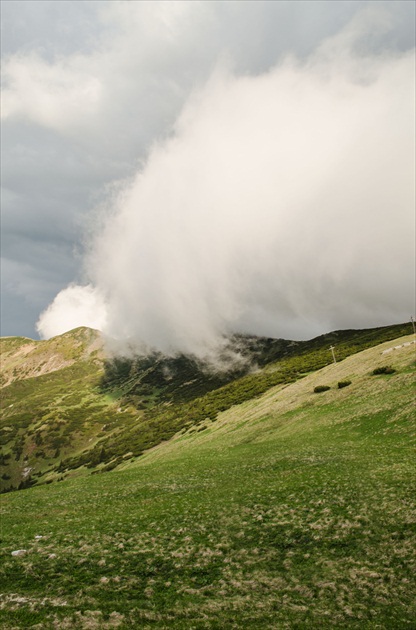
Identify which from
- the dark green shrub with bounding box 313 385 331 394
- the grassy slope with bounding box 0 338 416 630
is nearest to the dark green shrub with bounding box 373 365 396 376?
the dark green shrub with bounding box 313 385 331 394

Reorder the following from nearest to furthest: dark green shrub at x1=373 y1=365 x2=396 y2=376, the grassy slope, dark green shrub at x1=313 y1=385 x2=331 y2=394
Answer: the grassy slope → dark green shrub at x1=373 y1=365 x2=396 y2=376 → dark green shrub at x1=313 y1=385 x2=331 y2=394

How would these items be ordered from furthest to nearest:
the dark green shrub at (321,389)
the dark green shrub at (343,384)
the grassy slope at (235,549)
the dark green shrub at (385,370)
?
the dark green shrub at (321,389) < the dark green shrub at (343,384) < the dark green shrub at (385,370) < the grassy slope at (235,549)

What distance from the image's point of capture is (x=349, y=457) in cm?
3369

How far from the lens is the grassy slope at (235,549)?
12.2 metres

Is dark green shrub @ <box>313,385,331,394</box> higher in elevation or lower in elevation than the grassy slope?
lower

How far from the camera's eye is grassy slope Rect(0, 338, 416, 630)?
12156 millimetres

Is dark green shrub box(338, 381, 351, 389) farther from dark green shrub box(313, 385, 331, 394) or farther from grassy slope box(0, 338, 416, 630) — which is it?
grassy slope box(0, 338, 416, 630)

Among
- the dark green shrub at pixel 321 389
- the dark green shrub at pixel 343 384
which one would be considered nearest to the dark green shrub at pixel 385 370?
the dark green shrub at pixel 343 384

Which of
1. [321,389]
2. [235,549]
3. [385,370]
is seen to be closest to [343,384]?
[321,389]

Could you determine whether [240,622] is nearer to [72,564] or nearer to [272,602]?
[272,602]

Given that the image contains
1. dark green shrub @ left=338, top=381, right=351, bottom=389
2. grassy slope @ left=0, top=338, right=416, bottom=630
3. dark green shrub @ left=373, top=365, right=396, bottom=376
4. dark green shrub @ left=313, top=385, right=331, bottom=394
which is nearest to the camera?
grassy slope @ left=0, top=338, right=416, bottom=630

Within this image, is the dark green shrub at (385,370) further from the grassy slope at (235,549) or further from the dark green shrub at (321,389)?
the grassy slope at (235,549)

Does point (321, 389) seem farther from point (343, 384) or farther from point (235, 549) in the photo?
point (235, 549)

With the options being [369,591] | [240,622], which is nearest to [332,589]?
[369,591]
